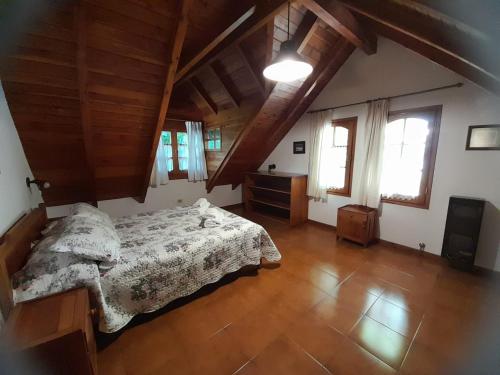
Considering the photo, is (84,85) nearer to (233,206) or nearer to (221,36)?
(221,36)

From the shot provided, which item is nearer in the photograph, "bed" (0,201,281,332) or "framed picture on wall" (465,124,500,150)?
"bed" (0,201,281,332)

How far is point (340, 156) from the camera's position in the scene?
3553 millimetres

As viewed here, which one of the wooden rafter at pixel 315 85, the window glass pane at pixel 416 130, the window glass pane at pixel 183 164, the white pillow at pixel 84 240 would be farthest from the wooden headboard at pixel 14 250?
the window glass pane at pixel 416 130

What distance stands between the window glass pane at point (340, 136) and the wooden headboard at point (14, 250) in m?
3.95

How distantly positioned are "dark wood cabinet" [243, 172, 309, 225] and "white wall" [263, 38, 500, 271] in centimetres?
89

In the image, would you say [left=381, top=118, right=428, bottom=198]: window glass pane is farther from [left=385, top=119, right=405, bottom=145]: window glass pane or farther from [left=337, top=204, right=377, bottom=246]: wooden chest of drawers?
[left=337, top=204, right=377, bottom=246]: wooden chest of drawers

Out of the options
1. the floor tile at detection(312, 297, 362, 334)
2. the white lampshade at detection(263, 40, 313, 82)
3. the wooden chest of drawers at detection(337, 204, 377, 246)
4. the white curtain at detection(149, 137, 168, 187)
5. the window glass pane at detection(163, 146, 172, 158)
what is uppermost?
the white lampshade at detection(263, 40, 313, 82)

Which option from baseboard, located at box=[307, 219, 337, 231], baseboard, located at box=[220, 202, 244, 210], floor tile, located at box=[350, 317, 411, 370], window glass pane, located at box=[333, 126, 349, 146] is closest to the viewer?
floor tile, located at box=[350, 317, 411, 370]

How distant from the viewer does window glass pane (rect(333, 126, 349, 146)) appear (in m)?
3.45

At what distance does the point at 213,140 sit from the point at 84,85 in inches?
93.7

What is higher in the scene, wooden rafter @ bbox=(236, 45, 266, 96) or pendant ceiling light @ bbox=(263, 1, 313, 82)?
wooden rafter @ bbox=(236, 45, 266, 96)

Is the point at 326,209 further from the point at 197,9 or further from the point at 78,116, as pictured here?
the point at 78,116

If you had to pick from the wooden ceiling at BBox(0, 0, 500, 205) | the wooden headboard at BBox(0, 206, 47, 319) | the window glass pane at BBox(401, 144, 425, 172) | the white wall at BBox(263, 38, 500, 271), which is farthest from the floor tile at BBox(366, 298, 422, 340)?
the wooden headboard at BBox(0, 206, 47, 319)

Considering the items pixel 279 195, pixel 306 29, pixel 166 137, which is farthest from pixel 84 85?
pixel 279 195
